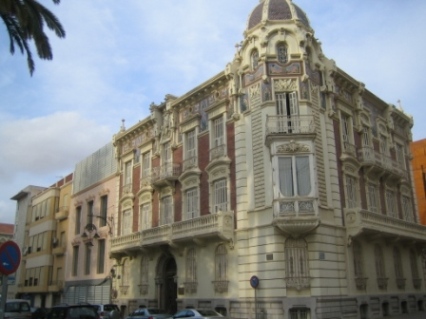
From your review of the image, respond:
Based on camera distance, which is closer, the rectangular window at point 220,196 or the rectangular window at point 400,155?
the rectangular window at point 220,196

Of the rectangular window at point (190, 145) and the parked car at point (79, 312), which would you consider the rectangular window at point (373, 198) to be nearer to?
the rectangular window at point (190, 145)

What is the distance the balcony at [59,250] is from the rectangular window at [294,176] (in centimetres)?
2778

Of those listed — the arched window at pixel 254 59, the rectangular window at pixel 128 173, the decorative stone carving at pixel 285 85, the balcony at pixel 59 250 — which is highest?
the arched window at pixel 254 59

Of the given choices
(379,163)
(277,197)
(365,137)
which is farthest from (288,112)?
(379,163)

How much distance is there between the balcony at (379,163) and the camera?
1110 inches

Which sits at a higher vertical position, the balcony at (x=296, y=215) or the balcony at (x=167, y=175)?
the balcony at (x=167, y=175)

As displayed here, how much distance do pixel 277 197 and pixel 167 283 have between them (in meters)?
11.5

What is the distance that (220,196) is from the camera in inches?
1067

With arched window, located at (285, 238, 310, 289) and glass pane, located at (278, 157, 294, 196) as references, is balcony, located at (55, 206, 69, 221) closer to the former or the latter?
glass pane, located at (278, 157, 294, 196)

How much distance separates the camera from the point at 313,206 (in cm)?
2248

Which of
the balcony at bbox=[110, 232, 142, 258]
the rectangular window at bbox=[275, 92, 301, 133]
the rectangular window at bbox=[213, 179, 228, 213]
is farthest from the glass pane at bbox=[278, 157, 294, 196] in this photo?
the balcony at bbox=[110, 232, 142, 258]

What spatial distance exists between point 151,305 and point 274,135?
1470cm

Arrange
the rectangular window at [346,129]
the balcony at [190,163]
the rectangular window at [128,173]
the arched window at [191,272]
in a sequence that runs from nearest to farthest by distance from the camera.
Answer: the arched window at [191,272]
the rectangular window at [346,129]
the balcony at [190,163]
the rectangular window at [128,173]

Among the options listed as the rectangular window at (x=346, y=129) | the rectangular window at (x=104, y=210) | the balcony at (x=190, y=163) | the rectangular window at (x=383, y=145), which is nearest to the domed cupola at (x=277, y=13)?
the rectangular window at (x=346, y=129)
